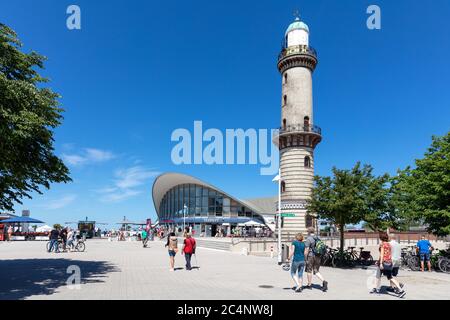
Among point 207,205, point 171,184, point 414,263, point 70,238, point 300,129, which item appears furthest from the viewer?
point 171,184

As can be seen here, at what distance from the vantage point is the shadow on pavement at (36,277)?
10.2 meters

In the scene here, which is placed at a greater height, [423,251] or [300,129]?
[300,129]

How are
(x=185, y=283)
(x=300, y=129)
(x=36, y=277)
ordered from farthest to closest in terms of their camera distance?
1. (x=300, y=129)
2. (x=36, y=277)
3. (x=185, y=283)

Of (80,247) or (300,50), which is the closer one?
(80,247)

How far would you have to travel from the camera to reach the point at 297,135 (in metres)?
36.4

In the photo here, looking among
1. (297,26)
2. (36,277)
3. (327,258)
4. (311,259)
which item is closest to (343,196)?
(327,258)

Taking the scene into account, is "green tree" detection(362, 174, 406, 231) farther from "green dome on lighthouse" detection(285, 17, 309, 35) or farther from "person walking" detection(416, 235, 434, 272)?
"green dome on lighthouse" detection(285, 17, 309, 35)

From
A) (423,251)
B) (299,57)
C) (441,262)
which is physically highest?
(299,57)

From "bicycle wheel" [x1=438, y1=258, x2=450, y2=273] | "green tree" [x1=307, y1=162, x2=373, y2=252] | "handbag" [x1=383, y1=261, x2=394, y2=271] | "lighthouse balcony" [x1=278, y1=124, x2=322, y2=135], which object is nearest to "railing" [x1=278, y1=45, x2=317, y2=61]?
"lighthouse balcony" [x1=278, y1=124, x2=322, y2=135]

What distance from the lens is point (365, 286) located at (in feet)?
38.8

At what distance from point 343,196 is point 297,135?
18956 millimetres

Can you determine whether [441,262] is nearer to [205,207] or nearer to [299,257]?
[299,257]
